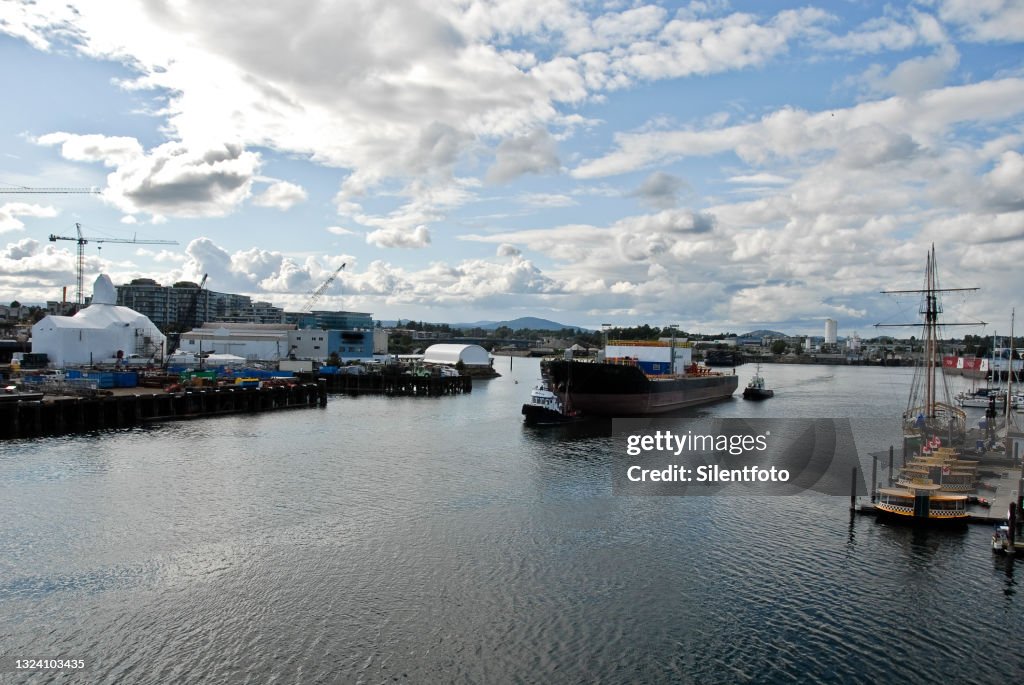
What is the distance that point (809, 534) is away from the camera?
88.7 ft

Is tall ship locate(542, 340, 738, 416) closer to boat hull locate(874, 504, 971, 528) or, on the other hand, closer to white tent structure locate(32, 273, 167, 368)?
boat hull locate(874, 504, 971, 528)

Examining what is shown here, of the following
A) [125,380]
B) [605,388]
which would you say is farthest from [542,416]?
[125,380]

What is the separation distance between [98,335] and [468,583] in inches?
3312

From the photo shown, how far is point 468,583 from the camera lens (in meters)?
21.5

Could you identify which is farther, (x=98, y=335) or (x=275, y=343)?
(x=275, y=343)

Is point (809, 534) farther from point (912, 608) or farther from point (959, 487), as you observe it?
point (959, 487)

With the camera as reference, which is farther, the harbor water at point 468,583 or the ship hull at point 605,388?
the ship hull at point 605,388

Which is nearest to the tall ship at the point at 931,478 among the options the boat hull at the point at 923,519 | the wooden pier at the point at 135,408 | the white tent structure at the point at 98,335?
the boat hull at the point at 923,519

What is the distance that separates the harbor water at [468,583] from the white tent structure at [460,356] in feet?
332

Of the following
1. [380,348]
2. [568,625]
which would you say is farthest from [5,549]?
[380,348]

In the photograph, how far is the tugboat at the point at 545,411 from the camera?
192 ft

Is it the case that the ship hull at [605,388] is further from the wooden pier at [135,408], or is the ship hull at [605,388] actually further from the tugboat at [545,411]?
the wooden pier at [135,408]

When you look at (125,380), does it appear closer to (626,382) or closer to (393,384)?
(393,384)

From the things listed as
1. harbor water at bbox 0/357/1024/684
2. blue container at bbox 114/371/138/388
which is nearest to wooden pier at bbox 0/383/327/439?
blue container at bbox 114/371/138/388
